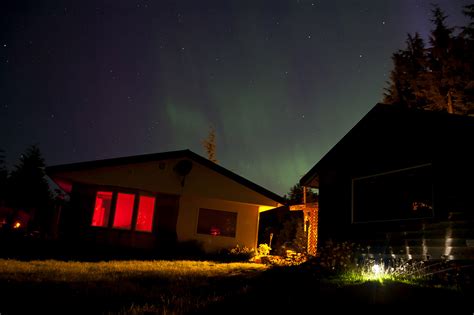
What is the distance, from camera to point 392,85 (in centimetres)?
3369

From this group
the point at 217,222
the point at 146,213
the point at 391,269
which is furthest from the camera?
the point at 146,213

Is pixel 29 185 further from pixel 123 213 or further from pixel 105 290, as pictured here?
pixel 105 290

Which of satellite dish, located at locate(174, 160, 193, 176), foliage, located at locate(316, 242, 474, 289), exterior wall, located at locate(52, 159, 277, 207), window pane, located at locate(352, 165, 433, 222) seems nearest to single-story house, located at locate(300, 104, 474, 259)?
foliage, located at locate(316, 242, 474, 289)

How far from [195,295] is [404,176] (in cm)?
714

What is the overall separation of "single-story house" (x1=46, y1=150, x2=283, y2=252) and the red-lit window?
0.22ft

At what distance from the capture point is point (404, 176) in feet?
34.7

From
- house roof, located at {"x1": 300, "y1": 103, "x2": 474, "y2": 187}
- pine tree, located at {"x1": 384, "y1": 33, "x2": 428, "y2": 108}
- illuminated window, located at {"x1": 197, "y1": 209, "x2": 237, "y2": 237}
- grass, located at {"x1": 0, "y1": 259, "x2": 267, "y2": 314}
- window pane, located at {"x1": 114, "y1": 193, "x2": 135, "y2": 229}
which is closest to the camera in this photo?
grass, located at {"x1": 0, "y1": 259, "x2": 267, "y2": 314}

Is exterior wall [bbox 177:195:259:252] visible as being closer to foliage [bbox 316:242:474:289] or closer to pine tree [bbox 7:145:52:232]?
foliage [bbox 316:242:474:289]

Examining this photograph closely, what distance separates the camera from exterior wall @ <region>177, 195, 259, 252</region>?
56.6 feet

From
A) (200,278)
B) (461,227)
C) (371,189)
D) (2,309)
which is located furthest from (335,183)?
(2,309)

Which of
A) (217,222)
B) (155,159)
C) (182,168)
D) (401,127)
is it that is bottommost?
(217,222)

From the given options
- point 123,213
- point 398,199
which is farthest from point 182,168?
point 398,199

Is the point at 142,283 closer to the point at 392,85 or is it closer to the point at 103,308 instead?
the point at 103,308

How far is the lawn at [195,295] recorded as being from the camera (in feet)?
16.9
